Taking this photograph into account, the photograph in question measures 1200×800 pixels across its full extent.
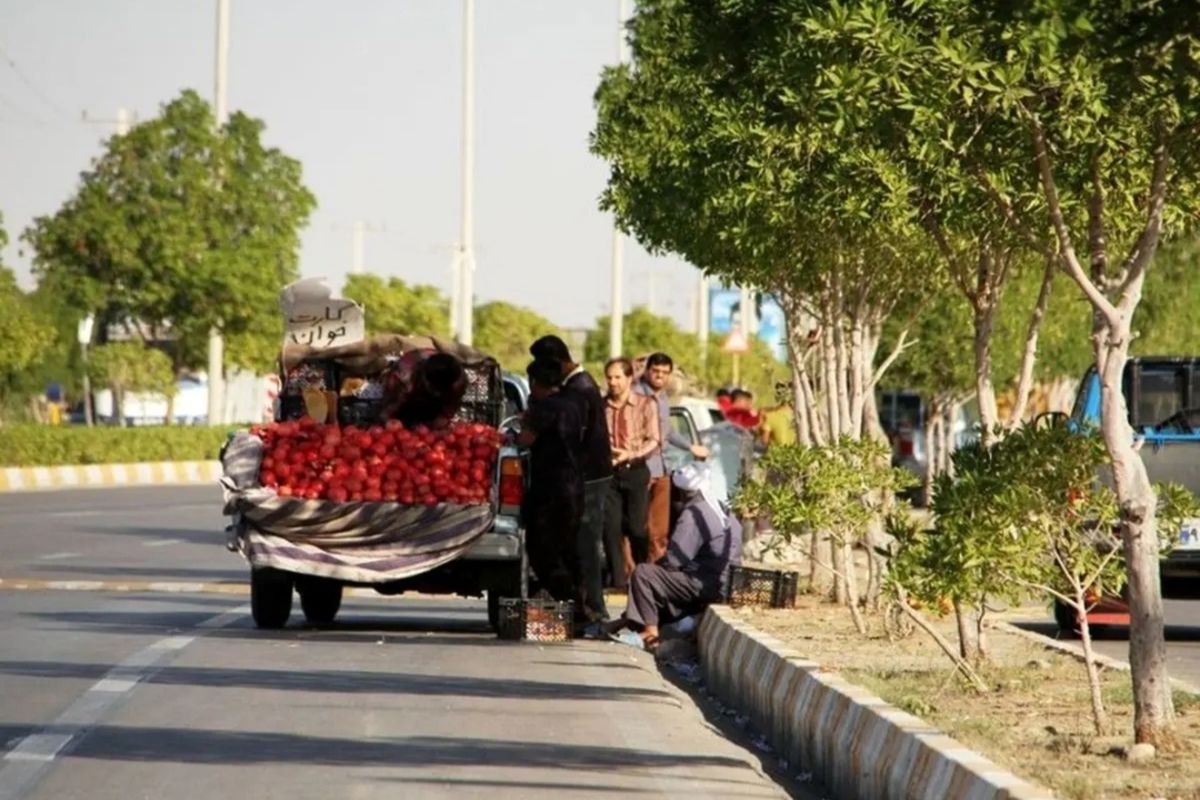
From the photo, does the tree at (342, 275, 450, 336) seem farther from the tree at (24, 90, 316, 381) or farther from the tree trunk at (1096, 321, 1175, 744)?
the tree trunk at (1096, 321, 1175, 744)

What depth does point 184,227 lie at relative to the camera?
66.8 meters

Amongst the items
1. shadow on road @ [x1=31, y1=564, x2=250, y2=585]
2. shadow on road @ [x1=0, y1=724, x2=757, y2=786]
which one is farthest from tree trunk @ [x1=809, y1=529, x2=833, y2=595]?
shadow on road @ [x1=0, y1=724, x2=757, y2=786]

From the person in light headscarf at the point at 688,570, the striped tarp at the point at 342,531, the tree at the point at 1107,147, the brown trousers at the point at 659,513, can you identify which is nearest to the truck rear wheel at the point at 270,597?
the striped tarp at the point at 342,531

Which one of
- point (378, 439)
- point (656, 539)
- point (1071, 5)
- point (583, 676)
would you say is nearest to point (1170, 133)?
point (1071, 5)

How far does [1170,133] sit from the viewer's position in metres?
11.9

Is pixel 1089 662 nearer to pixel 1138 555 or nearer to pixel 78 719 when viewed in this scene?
pixel 1138 555

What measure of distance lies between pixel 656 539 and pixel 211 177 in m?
45.8

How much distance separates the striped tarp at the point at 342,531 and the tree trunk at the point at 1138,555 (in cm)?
803

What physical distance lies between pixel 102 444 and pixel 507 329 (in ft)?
272

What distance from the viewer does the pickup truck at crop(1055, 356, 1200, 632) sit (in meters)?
20.3

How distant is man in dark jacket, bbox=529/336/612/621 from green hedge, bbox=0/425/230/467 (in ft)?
129

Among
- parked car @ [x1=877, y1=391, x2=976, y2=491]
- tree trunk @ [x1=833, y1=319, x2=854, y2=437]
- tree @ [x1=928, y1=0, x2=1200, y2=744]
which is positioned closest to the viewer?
tree @ [x1=928, y1=0, x2=1200, y2=744]

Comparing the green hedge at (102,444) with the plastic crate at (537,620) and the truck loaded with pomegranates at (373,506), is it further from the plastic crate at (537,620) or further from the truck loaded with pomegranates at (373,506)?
the plastic crate at (537,620)

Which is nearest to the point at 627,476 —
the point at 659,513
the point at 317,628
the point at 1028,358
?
the point at 659,513
